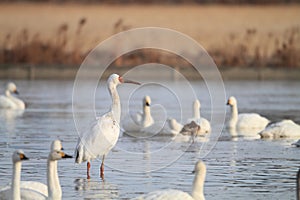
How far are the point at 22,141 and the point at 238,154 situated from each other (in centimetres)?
372

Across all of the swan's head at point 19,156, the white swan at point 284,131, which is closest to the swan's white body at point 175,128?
the white swan at point 284,131

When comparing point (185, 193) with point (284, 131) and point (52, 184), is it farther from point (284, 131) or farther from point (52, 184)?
point (284, 131)

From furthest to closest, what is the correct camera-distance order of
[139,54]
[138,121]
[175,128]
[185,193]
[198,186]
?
1. [139,54]
2. [138,121]
3. [175,128]
4. [198,186]
5. [185,193]

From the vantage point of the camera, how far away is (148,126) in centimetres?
1962

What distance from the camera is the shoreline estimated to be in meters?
34.7

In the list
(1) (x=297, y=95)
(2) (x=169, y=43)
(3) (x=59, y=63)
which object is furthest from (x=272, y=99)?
(2) (x=169, y=43)

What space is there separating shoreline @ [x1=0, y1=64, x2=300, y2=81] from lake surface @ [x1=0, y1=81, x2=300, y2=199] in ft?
28.4

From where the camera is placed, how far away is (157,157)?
1538 cm

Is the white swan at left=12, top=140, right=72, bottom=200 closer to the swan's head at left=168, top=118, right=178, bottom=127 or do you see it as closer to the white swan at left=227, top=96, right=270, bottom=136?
the swan's head at left=168, top=118, right=178, bottom=127

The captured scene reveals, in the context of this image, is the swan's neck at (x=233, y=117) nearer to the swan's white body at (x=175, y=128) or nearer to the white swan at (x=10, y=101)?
the swan's white body at (x=175, y=128)

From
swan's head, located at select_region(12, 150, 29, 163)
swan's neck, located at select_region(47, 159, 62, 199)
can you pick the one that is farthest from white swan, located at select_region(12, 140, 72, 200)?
swan's head, located at select_region(12, 150, 29, 163)

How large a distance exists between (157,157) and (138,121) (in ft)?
14.9

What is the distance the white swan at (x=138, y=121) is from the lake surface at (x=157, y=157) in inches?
36.0

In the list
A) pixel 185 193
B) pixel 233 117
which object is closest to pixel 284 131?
pixel 233 117
